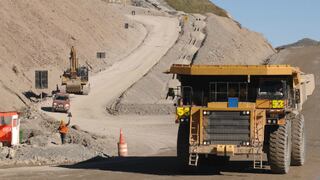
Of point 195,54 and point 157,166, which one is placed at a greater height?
point 195,54

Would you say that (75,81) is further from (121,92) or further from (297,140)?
(297,140)

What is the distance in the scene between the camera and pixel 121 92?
5881 centimetres

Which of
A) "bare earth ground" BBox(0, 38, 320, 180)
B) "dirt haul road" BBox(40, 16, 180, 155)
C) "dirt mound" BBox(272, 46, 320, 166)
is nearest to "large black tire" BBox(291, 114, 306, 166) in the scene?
"bare earth ground" BBox(0, 38, 320, 180)

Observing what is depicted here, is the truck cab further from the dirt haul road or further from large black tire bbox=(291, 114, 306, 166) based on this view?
large black tire bbox=(291, 114, 306, 166)

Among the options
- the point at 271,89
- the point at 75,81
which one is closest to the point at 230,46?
the point at 75,81

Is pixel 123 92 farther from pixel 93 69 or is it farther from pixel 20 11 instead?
pixel 20 11

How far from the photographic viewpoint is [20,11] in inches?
2842

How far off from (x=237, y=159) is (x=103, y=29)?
6399cm

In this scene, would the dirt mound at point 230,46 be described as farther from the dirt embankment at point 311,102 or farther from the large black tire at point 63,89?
the large black tire at point 63,89

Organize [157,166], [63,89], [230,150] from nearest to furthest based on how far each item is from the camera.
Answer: [230,150], [157,166], [63,89]

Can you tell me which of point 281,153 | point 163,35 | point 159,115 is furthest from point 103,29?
point 281,153

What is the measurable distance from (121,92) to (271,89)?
128 feet

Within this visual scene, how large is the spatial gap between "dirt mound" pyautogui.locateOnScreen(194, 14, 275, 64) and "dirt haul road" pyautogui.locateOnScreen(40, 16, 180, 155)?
196 inches

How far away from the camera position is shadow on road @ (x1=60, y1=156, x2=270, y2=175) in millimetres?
21422
